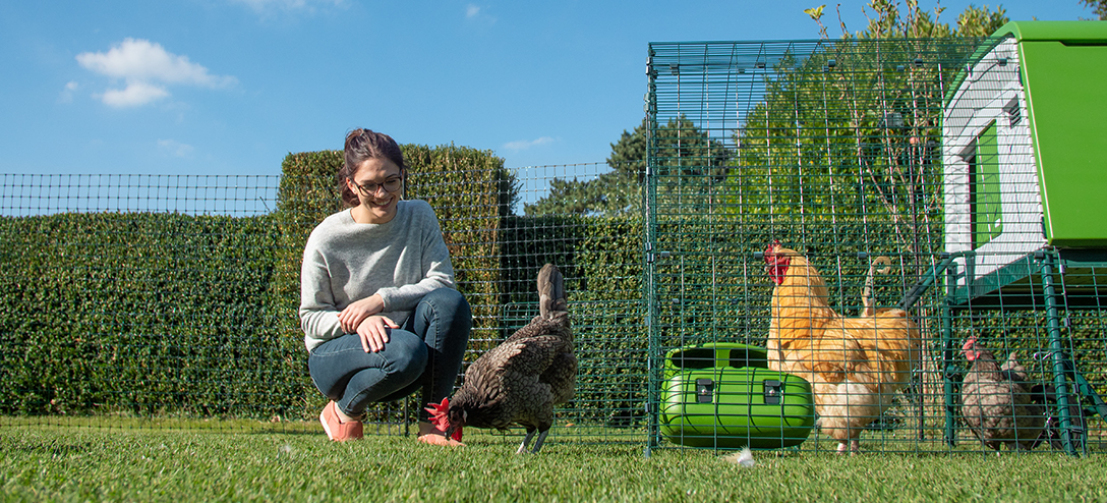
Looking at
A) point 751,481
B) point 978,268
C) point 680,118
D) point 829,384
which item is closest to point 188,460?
→ point 751,481

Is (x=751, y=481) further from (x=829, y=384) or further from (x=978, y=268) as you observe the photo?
(x=978, y=268)

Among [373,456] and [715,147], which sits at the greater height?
[715,147]

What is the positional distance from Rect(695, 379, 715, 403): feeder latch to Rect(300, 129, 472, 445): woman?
0.95 meters

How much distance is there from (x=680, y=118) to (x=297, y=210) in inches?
131

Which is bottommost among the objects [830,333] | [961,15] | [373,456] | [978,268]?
[373,456]

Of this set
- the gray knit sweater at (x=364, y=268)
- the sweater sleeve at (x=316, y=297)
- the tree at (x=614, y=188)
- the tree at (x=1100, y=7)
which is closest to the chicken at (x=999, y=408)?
the tree at (x=614, y=188)

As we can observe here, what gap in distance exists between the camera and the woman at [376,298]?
235 centimetres

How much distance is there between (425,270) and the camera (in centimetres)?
261

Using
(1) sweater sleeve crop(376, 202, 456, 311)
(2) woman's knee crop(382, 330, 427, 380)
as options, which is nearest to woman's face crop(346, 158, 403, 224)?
(1) sweater sleeve crop(376, 202, 456, 311)

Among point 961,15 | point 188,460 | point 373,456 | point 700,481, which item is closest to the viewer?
point 700,481

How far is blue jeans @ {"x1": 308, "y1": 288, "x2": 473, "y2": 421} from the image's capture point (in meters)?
2.29

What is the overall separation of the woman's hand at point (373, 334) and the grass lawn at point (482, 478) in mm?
385

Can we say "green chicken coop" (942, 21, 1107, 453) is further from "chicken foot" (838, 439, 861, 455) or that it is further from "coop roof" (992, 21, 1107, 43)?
"chicken foot" (838, 439, 861, 455)

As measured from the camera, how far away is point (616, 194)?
502cm
